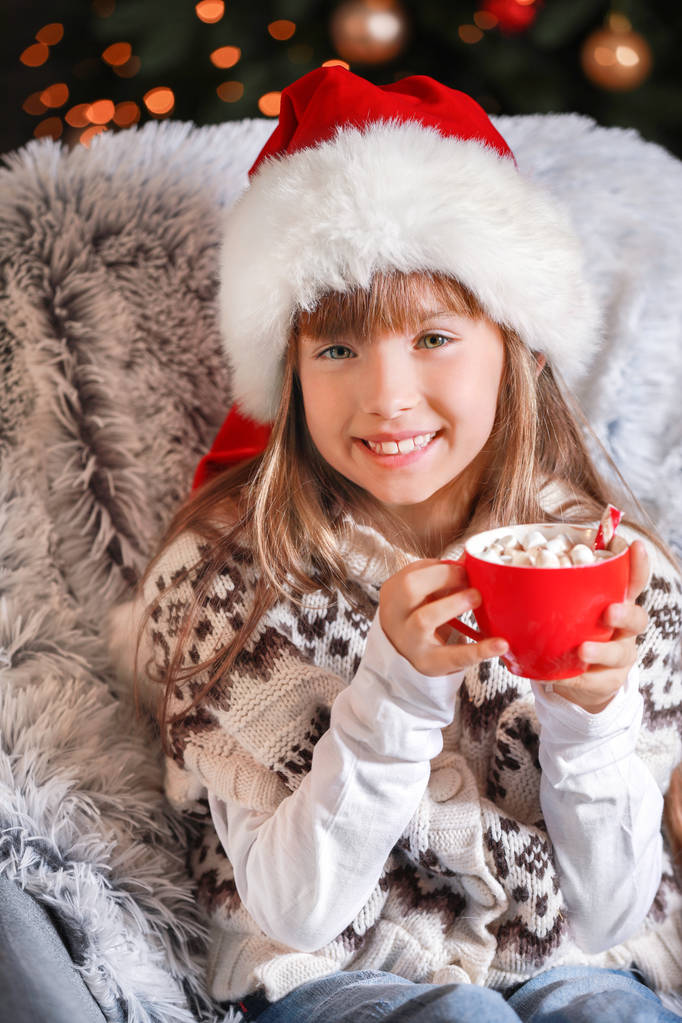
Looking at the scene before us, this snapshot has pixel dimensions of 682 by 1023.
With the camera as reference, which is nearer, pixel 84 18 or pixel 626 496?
pixel 626 496

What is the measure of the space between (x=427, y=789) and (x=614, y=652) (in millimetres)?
325

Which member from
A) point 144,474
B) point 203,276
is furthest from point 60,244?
point 144,474

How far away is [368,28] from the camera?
165 cm

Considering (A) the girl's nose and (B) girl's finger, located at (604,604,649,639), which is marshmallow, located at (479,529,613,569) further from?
(A) the girl's nose

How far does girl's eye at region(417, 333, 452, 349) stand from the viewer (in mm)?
910

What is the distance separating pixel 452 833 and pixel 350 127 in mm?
683

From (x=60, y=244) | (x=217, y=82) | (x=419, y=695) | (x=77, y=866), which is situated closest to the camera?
(x=419, y=695)

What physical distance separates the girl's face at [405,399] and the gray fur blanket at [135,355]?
12.4 inches

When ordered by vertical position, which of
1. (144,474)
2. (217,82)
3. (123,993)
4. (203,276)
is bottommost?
(123,993)

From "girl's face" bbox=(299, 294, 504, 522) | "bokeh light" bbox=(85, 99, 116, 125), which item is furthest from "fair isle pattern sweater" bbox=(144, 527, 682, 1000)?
"bokeh light" bbox=(85, 99, 116, 125)

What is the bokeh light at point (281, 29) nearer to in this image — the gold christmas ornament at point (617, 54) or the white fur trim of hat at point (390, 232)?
the gold christmas ornament at point (617, 54)

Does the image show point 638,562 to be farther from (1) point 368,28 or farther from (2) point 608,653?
(1) point 368,28

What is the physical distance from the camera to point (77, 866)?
0.89m

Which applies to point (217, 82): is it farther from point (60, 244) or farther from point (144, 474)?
point (144, 474)
